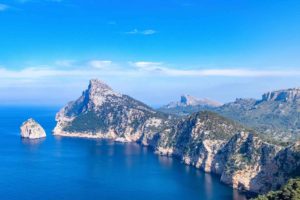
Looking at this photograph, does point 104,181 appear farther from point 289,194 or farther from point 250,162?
point 289,194

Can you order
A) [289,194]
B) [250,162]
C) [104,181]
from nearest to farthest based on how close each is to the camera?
[289,194] < [250,162] < [104,181]

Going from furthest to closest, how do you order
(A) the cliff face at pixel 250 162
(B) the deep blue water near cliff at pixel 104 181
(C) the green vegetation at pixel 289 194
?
1. (B) the deep blue water near cliff at pixel 104 181
2. (A) the cliff face at pixel 250 162
3. (C) the green vegetation at pixel 289 194

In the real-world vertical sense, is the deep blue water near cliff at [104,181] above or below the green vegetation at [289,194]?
below

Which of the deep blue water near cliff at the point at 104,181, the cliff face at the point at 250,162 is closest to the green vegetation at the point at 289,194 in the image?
the cliff face at the point at 250,162

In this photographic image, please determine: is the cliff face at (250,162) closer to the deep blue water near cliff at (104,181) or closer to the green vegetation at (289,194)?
the deep blue water near cliff at (104,181)

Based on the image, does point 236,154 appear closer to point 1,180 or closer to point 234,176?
point 234,176

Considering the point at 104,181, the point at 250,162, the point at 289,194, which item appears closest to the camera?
the point at 289,194

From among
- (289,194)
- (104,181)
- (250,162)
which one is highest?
(289,194)

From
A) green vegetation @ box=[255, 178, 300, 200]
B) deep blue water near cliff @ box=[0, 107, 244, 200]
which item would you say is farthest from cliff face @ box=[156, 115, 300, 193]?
green vegetation @ box=[255, 178, 300, 200]

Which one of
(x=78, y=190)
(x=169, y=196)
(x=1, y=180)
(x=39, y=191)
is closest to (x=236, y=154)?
(x=169, y=196)

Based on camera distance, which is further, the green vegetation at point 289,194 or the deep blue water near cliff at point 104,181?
the deep blue water near cliff at point 104,181

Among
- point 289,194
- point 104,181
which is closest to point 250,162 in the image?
point 104,181
